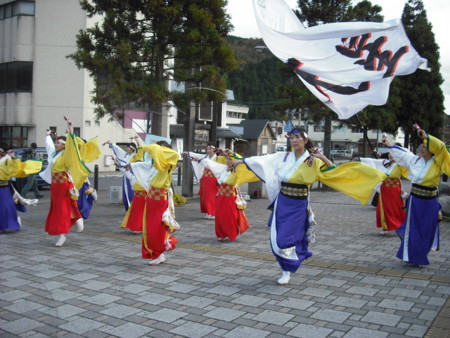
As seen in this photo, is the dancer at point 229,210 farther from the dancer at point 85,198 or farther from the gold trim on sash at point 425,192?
the gold trim on sash at point 425,192

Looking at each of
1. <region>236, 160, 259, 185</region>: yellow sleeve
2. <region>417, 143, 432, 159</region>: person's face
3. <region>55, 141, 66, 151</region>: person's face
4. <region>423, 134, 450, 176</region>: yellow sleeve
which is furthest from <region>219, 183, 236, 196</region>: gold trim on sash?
<region>423, 134, 450, 176</region>: yellow sleeve

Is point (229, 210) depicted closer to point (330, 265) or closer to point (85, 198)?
point (330, 265)

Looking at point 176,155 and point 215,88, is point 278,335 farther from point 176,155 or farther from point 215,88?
point 215,88

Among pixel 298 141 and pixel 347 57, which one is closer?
pixel 298 141

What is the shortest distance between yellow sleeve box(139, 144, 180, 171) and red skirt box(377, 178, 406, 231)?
504cm

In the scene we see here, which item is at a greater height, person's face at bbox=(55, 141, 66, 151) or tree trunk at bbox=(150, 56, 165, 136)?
tree trunk at bbox=(150, 56, 165, 136)

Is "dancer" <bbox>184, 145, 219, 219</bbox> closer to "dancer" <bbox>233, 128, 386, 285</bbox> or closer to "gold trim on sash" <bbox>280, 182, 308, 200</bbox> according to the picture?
"dancer" <bbox>233, 128, 386, 285</bbox>

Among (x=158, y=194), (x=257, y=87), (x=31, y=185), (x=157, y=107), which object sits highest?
(x=257, y=87)

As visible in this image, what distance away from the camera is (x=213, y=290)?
5.56 m

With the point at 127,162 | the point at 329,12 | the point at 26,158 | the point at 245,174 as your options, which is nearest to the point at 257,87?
the point at 329,12

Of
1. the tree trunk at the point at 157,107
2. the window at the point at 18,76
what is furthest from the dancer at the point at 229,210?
the window at the point at 18,76

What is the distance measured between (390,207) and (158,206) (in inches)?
213

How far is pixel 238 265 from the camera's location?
22.6 ft

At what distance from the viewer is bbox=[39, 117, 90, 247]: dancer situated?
8028mm
